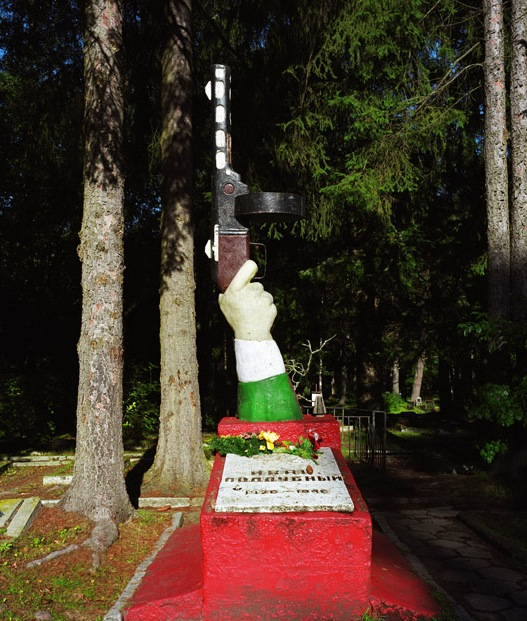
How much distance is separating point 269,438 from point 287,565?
1.20 meters

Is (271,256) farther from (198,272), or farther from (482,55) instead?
(482,55)

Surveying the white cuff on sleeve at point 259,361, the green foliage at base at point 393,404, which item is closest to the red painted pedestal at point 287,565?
the white cuff on sleeve at point 259,361

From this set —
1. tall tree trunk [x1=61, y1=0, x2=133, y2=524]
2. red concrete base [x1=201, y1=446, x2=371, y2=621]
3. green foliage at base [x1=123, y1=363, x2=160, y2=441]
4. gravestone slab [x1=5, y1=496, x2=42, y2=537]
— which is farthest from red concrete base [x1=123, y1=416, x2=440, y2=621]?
green foliage at base [x1=123, y1=363, x2=160, y2=441]

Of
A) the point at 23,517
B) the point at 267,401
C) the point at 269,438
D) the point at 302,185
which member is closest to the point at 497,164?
the point at 302,185

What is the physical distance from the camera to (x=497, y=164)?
9.61 metres

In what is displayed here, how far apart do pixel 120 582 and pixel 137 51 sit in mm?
8748

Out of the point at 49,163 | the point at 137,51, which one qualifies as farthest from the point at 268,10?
the point at 49,163

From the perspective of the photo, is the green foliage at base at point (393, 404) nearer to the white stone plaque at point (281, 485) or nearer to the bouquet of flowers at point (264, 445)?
the bouquet of flowers at point (264, 445)

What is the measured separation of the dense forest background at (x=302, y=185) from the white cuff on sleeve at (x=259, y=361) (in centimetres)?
382

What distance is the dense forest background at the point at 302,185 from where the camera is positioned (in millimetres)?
10570

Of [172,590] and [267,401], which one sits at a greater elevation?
[267,401]

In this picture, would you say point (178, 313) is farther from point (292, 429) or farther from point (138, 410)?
point (138, 410)

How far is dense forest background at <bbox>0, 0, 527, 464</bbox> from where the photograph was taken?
1057 centimetres

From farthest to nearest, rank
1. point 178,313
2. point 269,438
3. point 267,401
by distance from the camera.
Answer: point 178,313
point 267,401
point 269,438
